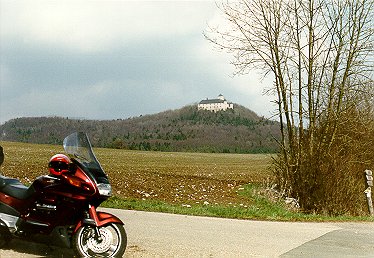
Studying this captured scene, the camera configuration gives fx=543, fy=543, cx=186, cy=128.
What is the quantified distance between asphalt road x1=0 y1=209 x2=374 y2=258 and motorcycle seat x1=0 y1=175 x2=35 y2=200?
2.46 ft

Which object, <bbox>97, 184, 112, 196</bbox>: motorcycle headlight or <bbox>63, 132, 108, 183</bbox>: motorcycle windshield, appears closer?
<bbox>97, 184, 112, 196</bbox>: motorcycle headlight

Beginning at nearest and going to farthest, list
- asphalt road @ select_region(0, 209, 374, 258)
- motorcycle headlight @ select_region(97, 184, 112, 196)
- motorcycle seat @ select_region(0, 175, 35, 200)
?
motorcycle headlight @ select_region(97, 184, 112, 196) < motorcycle seat @ select_region(0, 175, 35, 200) < asphalt road @ select_region(0, 209, 374, 258)

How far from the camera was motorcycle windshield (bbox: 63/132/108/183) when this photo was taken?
22.0 ft

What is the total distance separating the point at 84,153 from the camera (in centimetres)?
689

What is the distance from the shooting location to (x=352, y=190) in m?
16.9

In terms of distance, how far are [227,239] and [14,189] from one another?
353 centimetres

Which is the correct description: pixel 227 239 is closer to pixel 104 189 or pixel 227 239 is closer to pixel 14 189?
pixel 104 189

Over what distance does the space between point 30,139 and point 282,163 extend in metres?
134

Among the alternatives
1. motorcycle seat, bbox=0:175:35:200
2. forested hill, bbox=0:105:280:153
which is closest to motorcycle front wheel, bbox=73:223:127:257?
motorcycle seat, bbox=0:175:35:200

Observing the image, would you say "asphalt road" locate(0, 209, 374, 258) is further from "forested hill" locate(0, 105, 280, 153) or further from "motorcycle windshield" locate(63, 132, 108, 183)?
"forested hill" locate(0, 105, 280, 153)

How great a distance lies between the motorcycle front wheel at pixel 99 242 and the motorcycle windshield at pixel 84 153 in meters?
0.62

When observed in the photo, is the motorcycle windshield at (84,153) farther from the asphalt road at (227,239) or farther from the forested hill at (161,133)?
the forested hill at (161,133)

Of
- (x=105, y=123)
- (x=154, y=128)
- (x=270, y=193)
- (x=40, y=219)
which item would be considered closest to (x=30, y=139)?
A: (x=105, y=123)

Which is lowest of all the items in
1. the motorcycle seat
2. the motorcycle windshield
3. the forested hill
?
the motorcycle seat
